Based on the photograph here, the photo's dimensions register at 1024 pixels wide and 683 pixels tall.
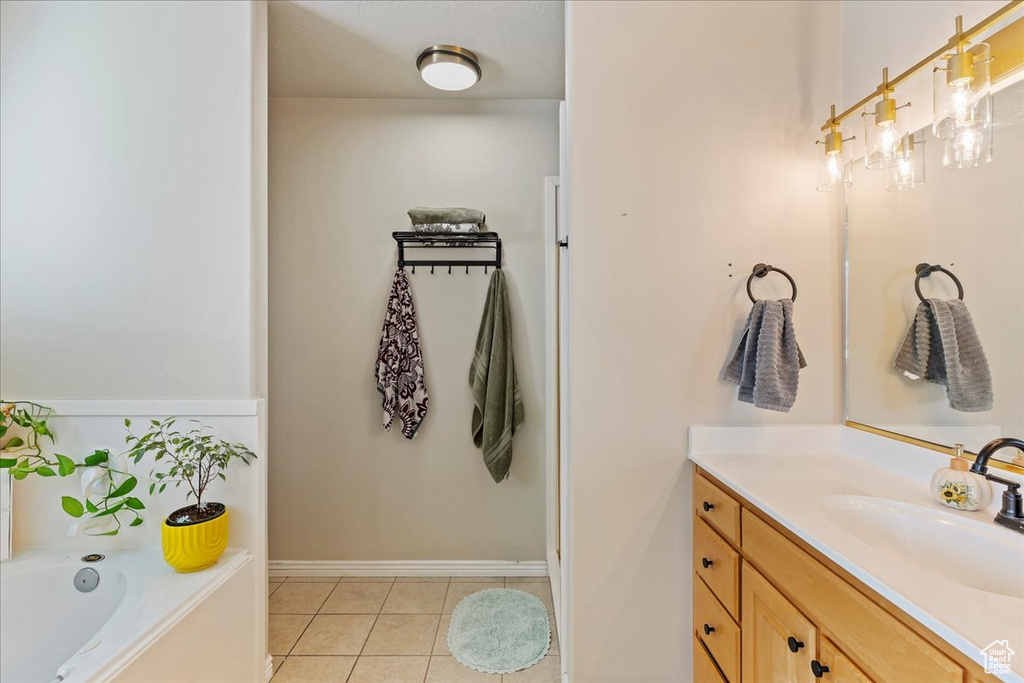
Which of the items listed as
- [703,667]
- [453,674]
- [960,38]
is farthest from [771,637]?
[960,38]

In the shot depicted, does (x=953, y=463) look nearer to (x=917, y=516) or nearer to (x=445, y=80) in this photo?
(x=917, y=516)

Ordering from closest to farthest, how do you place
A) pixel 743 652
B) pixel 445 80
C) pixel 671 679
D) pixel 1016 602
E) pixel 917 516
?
Result: pixel 1016 602 < pixel 917 516 < pixel 743 652 < pixel 671 679 < pixel 445 80

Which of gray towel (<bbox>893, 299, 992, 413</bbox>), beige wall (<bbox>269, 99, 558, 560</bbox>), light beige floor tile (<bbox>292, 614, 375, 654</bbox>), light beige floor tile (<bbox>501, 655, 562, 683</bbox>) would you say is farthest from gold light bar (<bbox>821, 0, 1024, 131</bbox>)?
light beige floor tile (<bbox>292, 614, 375, 654</bbox>)

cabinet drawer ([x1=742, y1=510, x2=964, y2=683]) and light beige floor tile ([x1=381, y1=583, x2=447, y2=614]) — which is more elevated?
cabinet drawer ([x1=742, y1=510, x2=964, y2=683])

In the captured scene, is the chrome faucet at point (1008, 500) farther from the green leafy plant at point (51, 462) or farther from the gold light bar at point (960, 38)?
the green leafy plant at point (51, 462)

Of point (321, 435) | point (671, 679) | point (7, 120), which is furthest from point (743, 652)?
point (7, 120)

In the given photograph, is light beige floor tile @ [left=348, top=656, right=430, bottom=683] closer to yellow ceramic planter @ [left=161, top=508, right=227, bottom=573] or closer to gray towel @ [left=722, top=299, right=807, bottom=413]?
yellow ceramic planter @ [left=161, top=508, right=227, bottom=573]

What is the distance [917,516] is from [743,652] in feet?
1.73

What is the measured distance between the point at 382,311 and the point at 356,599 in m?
1.40

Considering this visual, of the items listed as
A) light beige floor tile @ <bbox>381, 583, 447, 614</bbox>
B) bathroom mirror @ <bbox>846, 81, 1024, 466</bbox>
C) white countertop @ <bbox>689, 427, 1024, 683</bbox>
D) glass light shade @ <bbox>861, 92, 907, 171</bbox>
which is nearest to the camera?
white countertop @ <bbox>689, 427, 1024, 683</bbox>

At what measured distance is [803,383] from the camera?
1554 mm

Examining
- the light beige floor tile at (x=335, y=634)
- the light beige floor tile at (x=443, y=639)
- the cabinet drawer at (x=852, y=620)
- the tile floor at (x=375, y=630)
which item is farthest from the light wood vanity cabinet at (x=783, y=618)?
the light beige floor tile at (x=335, y=634)

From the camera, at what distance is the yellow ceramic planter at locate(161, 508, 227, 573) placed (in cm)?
145

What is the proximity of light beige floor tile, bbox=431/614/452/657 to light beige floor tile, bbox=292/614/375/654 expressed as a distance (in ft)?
0.99
